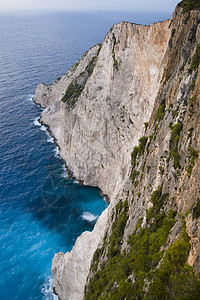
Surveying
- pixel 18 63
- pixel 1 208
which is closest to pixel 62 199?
pixel 1 208

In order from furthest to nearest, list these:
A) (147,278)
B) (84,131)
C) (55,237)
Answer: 1. (84,131)
2. (55,237)
3. (147,278)

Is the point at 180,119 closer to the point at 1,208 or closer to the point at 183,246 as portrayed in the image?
the point at 183,246

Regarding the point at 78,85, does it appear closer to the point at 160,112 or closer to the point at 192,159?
the point at 160,112

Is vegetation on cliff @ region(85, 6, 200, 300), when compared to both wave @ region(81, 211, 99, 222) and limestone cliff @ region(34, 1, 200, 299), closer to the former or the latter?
limestone cliff @ region(34, 1, 200, 299)

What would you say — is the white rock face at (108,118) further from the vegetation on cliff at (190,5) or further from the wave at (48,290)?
the vegetation on cliff at (190,5)

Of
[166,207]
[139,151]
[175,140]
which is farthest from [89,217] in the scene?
[175,140]

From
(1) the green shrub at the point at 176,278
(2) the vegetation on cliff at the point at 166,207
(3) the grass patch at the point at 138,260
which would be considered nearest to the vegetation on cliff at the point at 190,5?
(2) the vegetation on cliff at the point at 166,207
